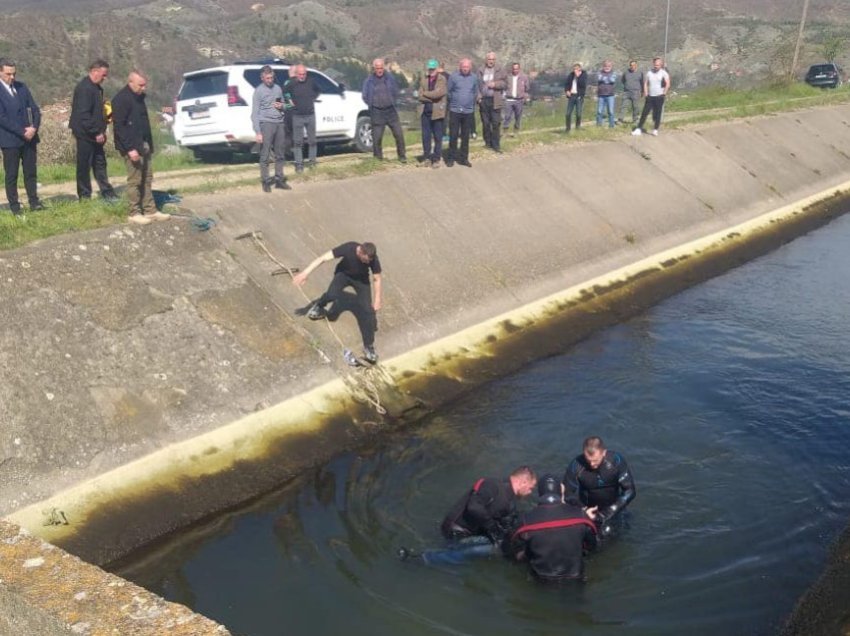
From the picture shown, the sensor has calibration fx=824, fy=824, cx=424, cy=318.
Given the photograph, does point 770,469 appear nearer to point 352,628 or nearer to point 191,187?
point 352,628

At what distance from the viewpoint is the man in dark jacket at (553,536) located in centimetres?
725

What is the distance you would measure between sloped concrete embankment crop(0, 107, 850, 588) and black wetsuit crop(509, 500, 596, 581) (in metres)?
3.08

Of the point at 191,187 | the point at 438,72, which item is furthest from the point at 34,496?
the point at 438,72

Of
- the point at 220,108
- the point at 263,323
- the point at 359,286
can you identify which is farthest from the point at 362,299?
the point at 220,108

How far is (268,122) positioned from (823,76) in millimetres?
38669

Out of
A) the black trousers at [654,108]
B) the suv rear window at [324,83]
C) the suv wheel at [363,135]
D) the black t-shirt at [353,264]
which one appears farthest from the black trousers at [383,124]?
the black trousers at [654,108]

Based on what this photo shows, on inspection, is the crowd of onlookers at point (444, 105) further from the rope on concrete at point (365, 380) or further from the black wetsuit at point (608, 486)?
the black wetsuit at point (608, 486)

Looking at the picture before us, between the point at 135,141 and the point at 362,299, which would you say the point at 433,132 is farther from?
the point at 135,141

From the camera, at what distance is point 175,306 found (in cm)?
1055

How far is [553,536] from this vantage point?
724cm

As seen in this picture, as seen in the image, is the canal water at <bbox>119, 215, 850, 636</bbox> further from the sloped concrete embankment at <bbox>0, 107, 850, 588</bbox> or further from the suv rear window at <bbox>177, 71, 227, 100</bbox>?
the suv rear window at <bbox>177, 71, 227, 100</bbox>

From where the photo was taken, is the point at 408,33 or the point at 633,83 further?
the point at 408,33

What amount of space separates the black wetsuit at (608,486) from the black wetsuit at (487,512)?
840mm

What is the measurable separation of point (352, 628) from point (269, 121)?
9168mm
